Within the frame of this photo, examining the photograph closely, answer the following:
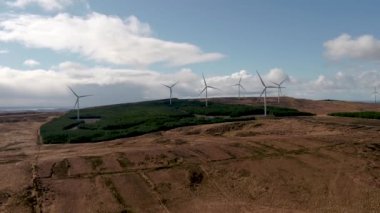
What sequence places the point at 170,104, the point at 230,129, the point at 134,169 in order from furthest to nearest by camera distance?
1. the point at 170,104
2. the point at 230,129
3. the point at 134,169

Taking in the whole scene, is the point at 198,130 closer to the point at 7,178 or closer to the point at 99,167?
the point at 99,167

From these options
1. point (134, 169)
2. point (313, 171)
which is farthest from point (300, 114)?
point (134, 169)

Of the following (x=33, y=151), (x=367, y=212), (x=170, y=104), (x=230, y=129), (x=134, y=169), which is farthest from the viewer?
(x=170, y=104)

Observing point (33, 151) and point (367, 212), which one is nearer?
point (367, 212)

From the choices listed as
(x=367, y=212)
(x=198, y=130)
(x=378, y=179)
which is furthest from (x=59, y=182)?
(x=198, y=130)

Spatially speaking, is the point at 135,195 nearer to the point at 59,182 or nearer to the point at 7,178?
the point at 59,182

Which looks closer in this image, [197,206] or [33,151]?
[197,206]
